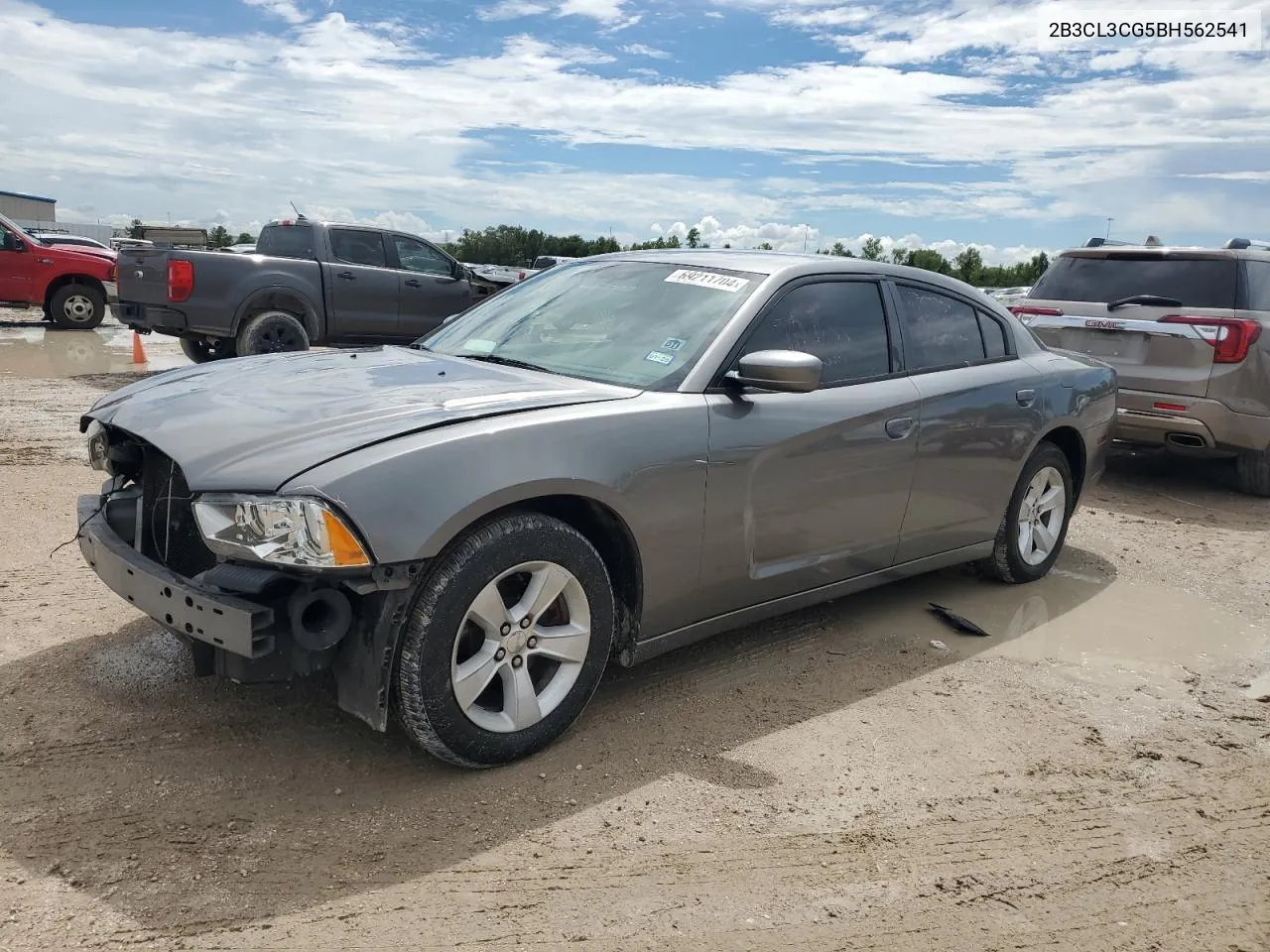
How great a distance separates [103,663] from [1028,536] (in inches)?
172

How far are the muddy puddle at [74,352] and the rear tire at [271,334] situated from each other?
33.1 inches

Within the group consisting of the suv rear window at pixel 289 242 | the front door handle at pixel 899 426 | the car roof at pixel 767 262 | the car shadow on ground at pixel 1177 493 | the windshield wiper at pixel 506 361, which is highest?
the suv rear window at pixel 289 242

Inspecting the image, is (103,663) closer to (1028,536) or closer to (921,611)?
(921,611)

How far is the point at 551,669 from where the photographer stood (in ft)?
11.2

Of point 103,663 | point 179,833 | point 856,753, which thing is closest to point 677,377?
point 856,753

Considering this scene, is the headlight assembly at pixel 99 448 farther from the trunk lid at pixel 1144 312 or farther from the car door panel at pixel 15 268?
the car door panel at pixel 15 268

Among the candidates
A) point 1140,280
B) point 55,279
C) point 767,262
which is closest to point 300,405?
point 767,262

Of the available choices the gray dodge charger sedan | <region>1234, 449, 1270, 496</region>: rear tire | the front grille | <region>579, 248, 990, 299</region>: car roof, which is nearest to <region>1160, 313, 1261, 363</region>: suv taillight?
<region>1234, 449, 1270, 496</region>: rear tire

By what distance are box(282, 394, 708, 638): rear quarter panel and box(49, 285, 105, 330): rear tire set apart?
49.6ft

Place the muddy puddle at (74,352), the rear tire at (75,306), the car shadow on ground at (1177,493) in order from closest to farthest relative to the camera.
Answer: the car shadow on ground at (1177,493)
the muddy puddle at (74,352)
the rear tire at (75,306)

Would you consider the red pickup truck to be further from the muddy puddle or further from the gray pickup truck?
the gray pickup truck

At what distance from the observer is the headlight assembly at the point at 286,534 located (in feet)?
9.18

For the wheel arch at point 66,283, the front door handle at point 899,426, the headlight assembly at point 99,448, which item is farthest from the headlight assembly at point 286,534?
the wheel arch at point 66,283

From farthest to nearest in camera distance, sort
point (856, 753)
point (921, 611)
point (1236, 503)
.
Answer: point (1236, 503), point (921, 611), point (856, 753)
